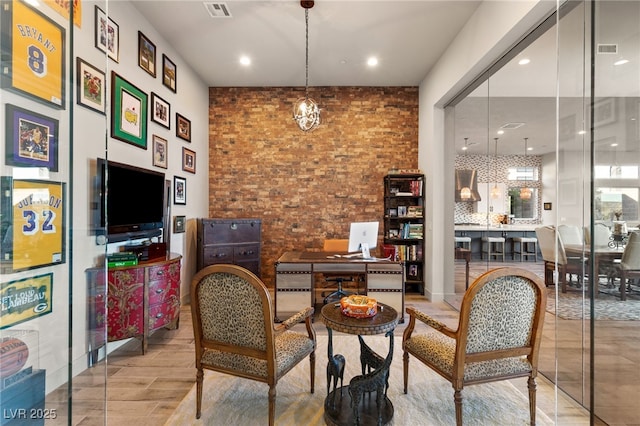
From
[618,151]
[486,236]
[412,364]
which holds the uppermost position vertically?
[618,151]

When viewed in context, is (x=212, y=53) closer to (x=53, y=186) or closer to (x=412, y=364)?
(x=53, y=186)

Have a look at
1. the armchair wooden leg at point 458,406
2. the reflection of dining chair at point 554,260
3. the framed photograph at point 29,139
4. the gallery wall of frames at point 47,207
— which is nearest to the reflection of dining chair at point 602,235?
the reflection of dining chair at point 554,260

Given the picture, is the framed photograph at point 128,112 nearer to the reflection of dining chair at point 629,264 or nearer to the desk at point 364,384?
the desk at point 364,384

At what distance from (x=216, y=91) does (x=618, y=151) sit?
529 cm

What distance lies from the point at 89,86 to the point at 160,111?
1.24 meters

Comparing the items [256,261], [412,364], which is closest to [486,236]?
[412,364]

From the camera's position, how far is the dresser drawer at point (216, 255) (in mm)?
4080

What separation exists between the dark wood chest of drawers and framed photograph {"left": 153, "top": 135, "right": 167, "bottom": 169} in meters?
0.96

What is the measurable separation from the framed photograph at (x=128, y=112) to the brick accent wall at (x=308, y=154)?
1.88m

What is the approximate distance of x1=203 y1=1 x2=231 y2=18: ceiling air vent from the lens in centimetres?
301

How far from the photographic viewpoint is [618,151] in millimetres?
1778

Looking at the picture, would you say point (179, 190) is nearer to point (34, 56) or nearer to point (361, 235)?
point (34, 56)

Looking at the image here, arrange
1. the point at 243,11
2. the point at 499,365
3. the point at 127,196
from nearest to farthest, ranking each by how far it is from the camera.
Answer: the point at 499,365, the point at 127,196, the point at 243,11

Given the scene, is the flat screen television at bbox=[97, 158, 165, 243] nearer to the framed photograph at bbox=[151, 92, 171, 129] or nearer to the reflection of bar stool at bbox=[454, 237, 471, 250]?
the framed photograph at bbox=[151, 92, 171, 129]
